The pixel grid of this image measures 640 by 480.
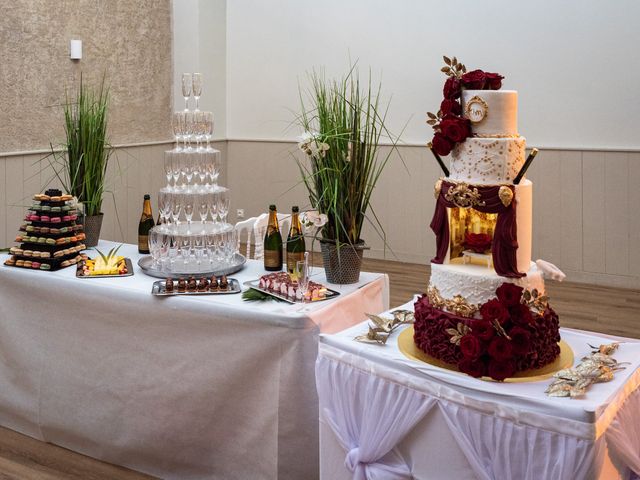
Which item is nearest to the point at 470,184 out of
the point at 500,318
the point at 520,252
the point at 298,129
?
the point at 520,252

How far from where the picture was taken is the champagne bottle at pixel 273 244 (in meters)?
2.78

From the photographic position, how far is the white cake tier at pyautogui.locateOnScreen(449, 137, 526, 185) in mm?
1894

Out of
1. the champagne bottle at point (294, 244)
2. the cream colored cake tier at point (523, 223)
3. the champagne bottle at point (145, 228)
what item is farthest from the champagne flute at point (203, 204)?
the cream colored cake tier at point (523, 223)

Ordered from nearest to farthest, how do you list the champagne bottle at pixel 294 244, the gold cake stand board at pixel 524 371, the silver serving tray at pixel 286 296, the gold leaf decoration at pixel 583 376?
the gold leaf decoration at pixel 583 376, the gold cake stand board at pixel 524 371, the silver serving tray at pixel 286 296, the champagne bottle at pixel 294 244

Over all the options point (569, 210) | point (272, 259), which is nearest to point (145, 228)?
point (272, 259)

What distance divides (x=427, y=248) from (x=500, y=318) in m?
4.47

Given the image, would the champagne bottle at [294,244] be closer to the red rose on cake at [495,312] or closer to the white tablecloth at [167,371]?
the white tablecloth at [167,371]

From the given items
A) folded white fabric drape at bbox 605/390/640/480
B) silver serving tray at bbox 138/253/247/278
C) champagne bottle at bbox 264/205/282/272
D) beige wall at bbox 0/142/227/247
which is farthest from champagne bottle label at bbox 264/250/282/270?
beige wall at bbox 0/142/227/247

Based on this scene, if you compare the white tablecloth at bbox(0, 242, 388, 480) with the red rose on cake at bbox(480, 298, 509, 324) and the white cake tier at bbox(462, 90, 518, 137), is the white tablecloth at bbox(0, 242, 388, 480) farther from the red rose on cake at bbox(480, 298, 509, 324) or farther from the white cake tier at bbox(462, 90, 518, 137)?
the white cake tier at bbox(462, 90, 518, 137)

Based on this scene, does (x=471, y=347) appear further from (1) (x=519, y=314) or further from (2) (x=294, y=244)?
(2) (x=294, y=244)

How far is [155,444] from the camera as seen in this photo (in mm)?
2553

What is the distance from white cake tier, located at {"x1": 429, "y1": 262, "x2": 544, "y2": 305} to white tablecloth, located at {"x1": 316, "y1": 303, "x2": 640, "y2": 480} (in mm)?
207

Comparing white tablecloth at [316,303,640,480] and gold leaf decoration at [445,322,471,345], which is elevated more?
gold leaf decoration at [445,322,471,345]

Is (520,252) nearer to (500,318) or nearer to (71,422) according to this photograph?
(500,318)
